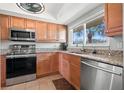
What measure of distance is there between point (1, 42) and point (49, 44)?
1.67 meters

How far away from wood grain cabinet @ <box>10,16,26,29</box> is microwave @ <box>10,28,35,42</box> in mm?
156

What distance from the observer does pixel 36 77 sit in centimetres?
309

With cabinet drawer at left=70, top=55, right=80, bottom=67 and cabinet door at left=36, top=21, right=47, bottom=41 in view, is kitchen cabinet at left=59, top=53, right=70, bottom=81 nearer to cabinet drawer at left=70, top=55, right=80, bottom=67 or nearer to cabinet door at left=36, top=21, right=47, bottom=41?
cabinet drawer at left=70, top=55, right=80, bottom=67

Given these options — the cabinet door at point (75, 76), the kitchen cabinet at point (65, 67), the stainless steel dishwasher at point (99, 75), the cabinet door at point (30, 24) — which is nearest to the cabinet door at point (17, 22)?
the cabinet door at point (30, 24)

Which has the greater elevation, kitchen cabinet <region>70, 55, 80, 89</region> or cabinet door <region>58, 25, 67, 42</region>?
cabinet door <region>58, 25, 67, 42</region>

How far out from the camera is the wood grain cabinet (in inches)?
119

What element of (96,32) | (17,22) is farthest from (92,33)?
(17,22)

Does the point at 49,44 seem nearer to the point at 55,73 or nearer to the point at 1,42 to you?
the point at 55,73

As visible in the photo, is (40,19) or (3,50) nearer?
(3,50)

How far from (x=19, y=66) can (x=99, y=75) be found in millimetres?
2167

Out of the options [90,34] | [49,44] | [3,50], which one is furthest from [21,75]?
[90,34]

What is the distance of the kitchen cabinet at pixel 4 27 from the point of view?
2.85 m

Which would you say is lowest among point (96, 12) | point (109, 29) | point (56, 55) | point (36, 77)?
point (36, 77)

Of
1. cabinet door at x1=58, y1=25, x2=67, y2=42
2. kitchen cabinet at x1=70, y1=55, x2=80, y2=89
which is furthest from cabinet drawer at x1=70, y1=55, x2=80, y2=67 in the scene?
cabinet door at x1=58, y1=25, x2=67, y2=42
